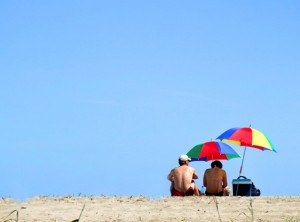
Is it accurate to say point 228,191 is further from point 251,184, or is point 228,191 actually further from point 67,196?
point 67,196

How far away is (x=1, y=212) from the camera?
1014cm

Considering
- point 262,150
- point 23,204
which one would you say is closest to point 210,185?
point 262,150

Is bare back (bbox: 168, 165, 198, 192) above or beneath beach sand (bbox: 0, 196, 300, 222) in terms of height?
above

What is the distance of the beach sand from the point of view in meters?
9.40

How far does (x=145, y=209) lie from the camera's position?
1026 centimetres

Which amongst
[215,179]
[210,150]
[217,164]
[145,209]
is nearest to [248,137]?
[210,150]

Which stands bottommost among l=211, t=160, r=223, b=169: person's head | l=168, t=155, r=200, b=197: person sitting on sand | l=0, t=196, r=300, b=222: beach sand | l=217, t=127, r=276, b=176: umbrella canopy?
l=0, t=196, r=300, b=222: beach sand

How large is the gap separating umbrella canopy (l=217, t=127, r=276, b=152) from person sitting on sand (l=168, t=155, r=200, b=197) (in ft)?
7.21

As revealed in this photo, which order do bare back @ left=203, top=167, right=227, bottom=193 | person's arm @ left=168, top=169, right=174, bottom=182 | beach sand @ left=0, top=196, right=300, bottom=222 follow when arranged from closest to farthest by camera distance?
beach sand @ left=0, top=196, right=300, bottom=222, person's arm @ left=168, top=169, right=174, bottom=182, bare back @ left=203, top=167, right=227, bottom=193

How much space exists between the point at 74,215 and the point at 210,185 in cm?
565

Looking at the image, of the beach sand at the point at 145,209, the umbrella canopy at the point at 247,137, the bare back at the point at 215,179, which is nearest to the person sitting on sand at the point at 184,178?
the bare back at the point at 215,179

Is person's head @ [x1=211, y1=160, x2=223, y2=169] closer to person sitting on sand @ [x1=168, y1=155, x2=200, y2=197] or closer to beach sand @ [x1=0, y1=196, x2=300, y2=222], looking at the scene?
person sitting on sand @ [x1=168, y1=155, x2=200, y2=197]

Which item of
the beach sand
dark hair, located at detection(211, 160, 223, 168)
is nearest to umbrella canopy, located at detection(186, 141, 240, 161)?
dark hair, located at detection(211, 160, 223, 168)

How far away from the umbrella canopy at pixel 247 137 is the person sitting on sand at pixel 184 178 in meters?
2.20
